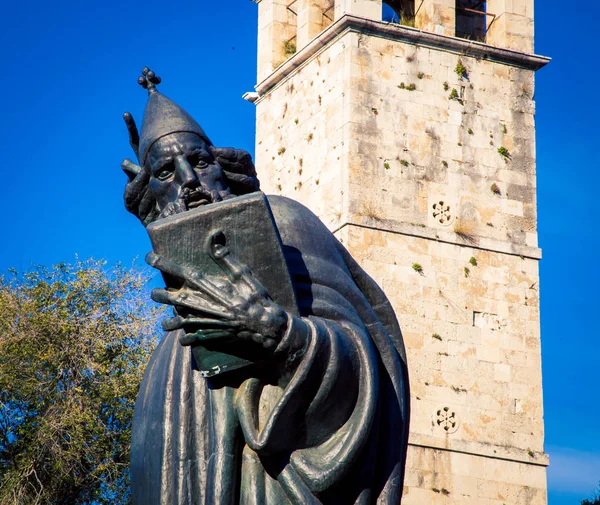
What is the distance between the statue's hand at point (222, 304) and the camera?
507 centimetres

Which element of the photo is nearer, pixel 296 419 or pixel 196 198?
pixel 296 419

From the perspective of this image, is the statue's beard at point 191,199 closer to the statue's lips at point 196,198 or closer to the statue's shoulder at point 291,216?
the statue's lips at point 196,198

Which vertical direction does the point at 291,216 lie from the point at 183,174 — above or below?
below

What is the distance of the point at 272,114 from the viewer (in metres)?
28.7

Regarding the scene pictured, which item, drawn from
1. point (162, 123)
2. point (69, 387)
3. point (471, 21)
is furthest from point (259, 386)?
point (471, 21)

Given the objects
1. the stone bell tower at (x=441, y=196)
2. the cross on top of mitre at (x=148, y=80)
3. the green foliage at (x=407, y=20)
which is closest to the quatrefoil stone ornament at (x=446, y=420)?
the stone bell tower at (x=441, y=196)

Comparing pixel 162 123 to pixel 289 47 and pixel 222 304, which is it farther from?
pixel 289 47

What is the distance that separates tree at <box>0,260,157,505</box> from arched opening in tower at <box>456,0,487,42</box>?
8.00m

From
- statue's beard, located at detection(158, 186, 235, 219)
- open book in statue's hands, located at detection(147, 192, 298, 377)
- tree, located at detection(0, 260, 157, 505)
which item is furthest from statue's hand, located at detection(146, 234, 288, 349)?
tree, located at detection(0, 260, 157, 505)

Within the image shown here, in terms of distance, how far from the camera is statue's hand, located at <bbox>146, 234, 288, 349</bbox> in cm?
507

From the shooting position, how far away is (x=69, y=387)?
79.7 ft

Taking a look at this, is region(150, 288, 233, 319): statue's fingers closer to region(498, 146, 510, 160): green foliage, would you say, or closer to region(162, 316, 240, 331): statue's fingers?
region(162, 316, 240, 331): statue's fingers

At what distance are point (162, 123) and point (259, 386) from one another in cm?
108

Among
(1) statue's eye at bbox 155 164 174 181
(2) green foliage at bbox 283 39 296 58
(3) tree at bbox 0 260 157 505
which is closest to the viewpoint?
(1) statue's eye at bbox 155 164 174 181
